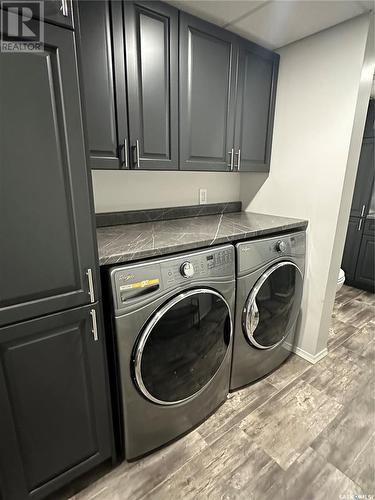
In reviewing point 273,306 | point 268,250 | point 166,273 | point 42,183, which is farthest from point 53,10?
point 273,306

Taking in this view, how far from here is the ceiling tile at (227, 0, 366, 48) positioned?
4.17ft

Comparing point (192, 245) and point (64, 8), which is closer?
point (64, 8)

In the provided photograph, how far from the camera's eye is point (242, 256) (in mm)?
1394

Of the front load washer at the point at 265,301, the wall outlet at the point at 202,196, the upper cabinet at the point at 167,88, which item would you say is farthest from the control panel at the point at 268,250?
the wall outlet at the point at 202,196

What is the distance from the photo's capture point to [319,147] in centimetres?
166

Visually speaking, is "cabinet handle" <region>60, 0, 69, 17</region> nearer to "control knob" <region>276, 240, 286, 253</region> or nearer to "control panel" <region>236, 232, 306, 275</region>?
"control panel" <region>236, 232, 306, 275</region>

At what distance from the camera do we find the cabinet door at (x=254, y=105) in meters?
1.61

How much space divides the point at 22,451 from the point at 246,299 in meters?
1.17

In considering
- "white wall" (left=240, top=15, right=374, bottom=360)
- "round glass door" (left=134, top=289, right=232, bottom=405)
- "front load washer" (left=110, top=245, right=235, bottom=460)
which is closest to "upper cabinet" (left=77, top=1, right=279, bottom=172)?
"white wall" (left=240, top=15, right=374, bottom=360)

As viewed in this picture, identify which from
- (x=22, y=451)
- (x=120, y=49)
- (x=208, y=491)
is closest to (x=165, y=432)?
(x=208, y=491)

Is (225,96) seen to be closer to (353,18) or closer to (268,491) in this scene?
(353,18)

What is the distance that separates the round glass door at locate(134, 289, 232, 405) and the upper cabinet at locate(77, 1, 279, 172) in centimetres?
76

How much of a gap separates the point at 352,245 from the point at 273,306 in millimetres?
2072

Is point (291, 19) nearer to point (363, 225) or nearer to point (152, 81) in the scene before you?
point (152, 81)
